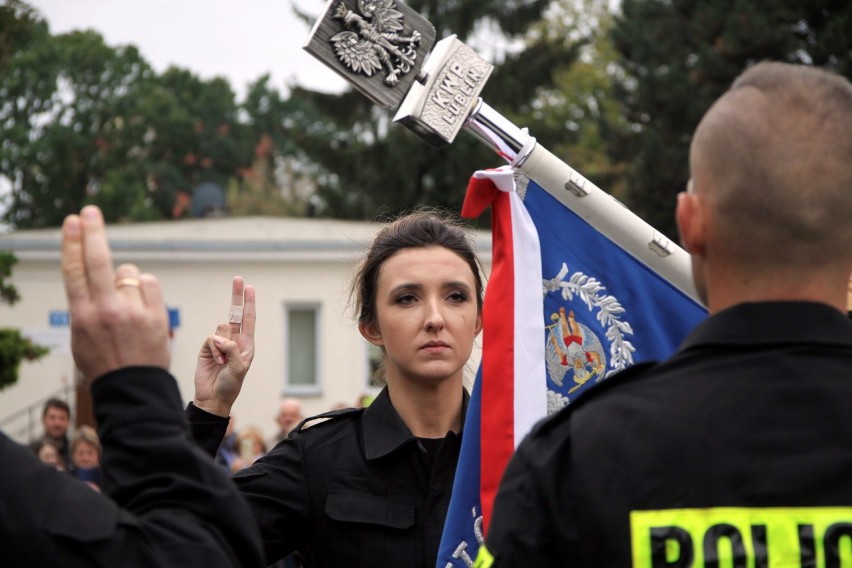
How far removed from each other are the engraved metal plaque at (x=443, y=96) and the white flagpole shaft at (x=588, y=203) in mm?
A: 63

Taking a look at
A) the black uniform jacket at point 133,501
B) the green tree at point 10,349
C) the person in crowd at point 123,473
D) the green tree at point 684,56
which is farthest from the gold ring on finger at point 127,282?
the green tree at point 684,56

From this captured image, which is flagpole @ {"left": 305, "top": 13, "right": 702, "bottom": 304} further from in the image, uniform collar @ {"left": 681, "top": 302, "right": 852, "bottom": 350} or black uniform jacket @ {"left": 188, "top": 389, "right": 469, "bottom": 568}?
uniform collar @ {"left": 681, "top": 302, "right": 852, "bottom": 350}

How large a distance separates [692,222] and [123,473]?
3.17ft

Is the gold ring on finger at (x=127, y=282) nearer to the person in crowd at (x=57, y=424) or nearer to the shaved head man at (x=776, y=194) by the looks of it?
the shaved head man at (x=776, y=194)

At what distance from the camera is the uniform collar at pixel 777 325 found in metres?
2.17

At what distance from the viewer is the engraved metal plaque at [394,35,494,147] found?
11.5ft

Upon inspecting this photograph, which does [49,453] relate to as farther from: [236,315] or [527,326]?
[527,326]

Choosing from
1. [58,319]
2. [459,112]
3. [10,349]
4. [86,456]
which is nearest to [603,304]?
[459,112]

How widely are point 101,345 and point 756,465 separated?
0.99 meters

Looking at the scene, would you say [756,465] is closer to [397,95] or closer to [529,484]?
[529,484]

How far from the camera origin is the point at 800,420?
6.91ft

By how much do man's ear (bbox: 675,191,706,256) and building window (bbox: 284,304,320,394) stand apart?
21534 mm

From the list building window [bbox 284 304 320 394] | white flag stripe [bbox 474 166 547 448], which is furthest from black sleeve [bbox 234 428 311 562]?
building window [bbox 284 304 320 394]

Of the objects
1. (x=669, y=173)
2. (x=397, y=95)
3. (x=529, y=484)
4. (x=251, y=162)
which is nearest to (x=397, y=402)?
(x=397, y=95)
